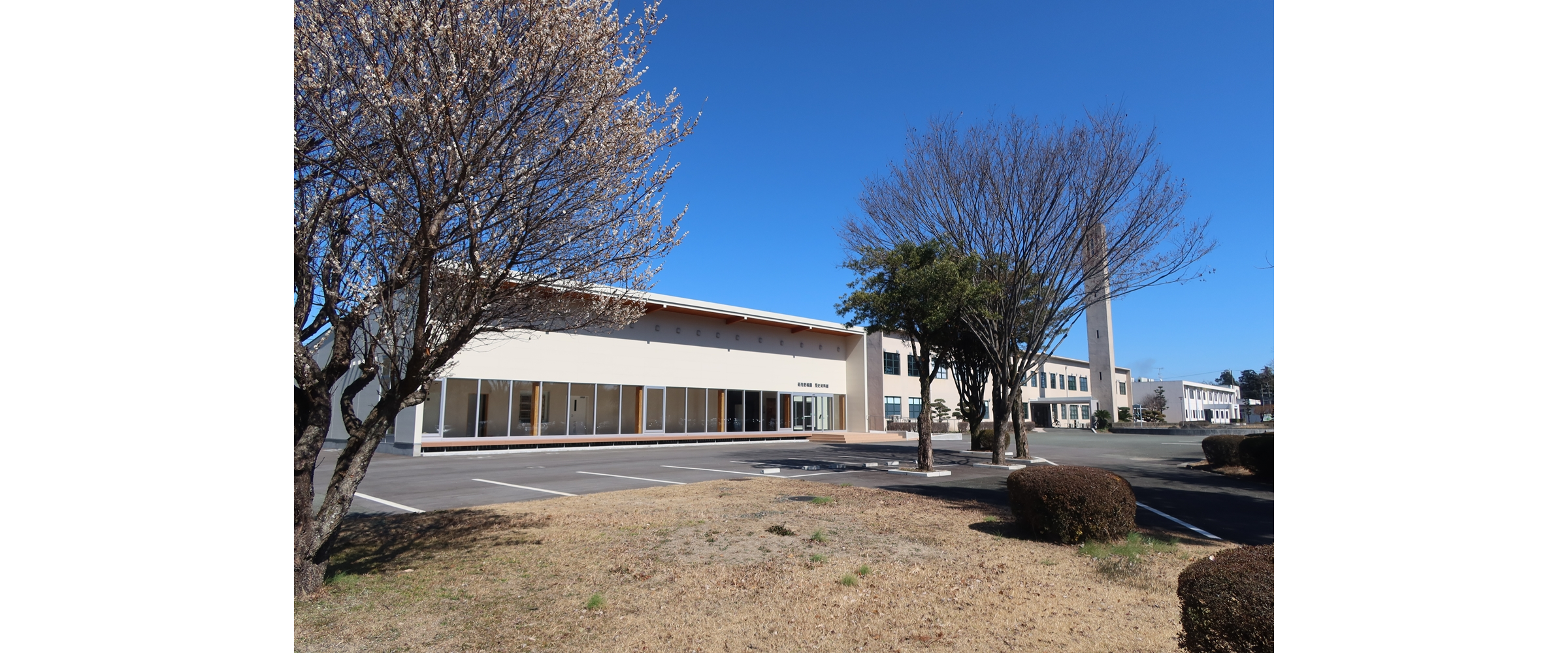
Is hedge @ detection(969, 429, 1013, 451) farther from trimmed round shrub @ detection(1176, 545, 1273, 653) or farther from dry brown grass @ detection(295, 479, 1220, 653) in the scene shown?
trimmed round shrub @ detection(1176, 545, 1273, 653)

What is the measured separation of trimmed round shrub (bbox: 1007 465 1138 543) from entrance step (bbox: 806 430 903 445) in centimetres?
2824

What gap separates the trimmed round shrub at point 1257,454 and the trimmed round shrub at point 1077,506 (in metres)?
10.6

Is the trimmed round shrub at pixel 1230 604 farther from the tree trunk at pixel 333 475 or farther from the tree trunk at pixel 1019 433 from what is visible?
the tree trunk at pixel 1019 433

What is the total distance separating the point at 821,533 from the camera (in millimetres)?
9016

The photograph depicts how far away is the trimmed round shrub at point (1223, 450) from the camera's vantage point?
1912 centimetres

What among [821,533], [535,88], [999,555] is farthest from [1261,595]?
[535,88]

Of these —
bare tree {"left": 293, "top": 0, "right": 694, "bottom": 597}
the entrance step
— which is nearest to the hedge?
the entrance step

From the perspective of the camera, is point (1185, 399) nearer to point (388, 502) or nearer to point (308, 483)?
point (388, 502)

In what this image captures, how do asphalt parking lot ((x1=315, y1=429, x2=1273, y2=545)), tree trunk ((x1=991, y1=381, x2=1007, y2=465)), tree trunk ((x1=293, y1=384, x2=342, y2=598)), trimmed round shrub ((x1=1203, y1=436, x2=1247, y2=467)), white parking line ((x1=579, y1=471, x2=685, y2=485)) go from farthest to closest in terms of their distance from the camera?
tree trunk ((x1=991, y1=381, x2=1007, y2=465)), trimmed round shrub ((x1=1203, y1=436, x2=1247, y2=467)), white parking line ((x1=579, y1=471, x2=685, y2=485)), asphalt parking lot ((x1=315, y1=429, x2=1273, y2=545)), tree trunk ((x1=293, y1=384, x2=342, y2=598))

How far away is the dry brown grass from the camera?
5238 millimetres

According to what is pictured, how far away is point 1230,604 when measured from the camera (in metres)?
3.84
